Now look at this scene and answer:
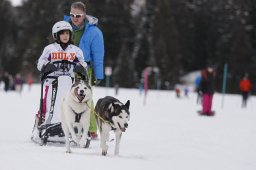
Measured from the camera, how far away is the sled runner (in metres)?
8.05

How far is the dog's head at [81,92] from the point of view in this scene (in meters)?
7.21

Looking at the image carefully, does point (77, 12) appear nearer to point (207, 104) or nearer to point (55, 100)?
point (55, 100)

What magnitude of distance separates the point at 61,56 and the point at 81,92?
1044 millimetres

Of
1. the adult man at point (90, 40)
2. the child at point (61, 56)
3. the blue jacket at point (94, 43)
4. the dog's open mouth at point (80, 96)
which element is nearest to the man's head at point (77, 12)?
the adult man at point (90, 40)

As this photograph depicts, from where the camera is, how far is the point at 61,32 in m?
8.03

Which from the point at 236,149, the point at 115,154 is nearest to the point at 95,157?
the point at 115,154

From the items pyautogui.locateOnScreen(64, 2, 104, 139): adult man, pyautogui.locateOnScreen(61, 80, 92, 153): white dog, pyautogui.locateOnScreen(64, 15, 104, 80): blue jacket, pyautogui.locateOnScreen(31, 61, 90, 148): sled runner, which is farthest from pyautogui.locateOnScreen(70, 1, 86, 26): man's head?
pyautogui.locateOnScreen(61, 80, 92, 153): white dog

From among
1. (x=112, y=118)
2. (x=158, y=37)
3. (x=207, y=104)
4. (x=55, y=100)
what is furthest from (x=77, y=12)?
(x=158, y=37)

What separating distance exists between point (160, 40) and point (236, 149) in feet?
187

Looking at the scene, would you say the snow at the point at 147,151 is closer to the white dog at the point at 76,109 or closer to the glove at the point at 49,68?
the white dog at the point at 76,109

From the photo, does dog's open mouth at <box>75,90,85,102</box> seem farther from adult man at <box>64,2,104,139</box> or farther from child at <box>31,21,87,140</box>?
adult man at <box>64,2,104,139</box>

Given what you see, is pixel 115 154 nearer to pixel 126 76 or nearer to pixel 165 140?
pixel 165 140

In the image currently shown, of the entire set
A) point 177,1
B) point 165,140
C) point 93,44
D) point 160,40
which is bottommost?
point 165,140

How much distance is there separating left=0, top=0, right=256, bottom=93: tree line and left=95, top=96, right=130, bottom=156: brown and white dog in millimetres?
54597
